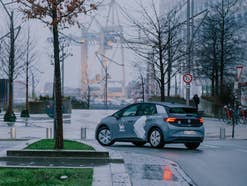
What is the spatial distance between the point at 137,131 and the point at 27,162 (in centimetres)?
688

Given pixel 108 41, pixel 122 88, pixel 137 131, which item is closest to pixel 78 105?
pixel 108 41

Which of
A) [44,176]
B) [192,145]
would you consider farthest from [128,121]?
[44,176]

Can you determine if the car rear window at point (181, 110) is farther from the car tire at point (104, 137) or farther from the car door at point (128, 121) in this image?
the car tire at point (104, 137)

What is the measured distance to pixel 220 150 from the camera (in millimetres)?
18703

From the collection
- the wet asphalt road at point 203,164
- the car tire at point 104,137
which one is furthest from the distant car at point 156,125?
the wet asphalt road at point 203,164

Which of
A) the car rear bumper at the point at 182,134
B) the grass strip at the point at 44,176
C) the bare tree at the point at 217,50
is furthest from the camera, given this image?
the bare tree at the point at 217,50

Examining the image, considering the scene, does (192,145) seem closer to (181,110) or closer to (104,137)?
(181,110)

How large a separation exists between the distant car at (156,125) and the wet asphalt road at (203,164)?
1.63 ft

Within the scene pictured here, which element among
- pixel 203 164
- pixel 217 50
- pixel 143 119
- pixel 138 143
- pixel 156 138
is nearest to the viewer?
pixel 203 164

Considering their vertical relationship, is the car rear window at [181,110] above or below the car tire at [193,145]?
above

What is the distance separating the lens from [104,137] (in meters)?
20.3

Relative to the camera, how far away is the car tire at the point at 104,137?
20.3 meters

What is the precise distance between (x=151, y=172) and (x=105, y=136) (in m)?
8.05

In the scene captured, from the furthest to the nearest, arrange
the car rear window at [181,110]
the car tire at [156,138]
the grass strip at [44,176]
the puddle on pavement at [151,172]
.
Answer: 1. the car rear window at [181,110]
2. the car tire at [156,138]
3. the puddle on pavement at [151,172]
4. the grass strip at [44,176]
